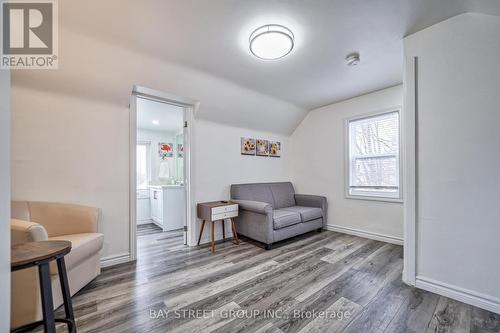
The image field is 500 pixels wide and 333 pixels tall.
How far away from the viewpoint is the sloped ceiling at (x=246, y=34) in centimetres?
160

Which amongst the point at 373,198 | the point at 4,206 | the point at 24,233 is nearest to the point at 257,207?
the point at 373,198

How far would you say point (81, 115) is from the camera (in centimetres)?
233

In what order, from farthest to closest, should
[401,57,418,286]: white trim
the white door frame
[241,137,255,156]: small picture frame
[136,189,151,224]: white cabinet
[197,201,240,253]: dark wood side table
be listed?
[136,189,151,224]: white cabinet → [241,137,255,156]: small picture frame → [197,201,240,253]: dark wood side table → the white door frame → [401,57,418,286]: white trim

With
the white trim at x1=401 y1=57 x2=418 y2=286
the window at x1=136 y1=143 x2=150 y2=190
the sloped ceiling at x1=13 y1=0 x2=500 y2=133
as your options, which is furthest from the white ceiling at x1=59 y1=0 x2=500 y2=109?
the window at x1=136 y1=143 x2=150 y2=190

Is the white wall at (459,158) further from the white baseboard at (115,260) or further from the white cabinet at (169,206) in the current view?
the white cabinet at (169,206)

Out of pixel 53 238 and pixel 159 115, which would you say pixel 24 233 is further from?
pixel 159 115

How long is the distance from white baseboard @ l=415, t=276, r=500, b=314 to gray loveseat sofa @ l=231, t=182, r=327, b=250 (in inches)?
61.8

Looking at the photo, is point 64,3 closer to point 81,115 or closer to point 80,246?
point 81,115

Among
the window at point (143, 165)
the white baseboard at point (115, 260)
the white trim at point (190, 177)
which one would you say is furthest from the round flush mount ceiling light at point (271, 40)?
the window at point (143, 165)

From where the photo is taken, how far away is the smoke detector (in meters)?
Result: 2.29

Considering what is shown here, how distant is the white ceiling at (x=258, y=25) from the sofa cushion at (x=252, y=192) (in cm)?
180

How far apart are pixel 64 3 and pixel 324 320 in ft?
10.0

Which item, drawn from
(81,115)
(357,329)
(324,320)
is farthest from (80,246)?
(357,329)

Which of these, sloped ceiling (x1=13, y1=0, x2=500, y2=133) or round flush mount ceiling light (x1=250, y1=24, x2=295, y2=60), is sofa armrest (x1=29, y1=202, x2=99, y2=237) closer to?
sloped ceiling (x1=13, y1=0, x2=500, y2=133)
